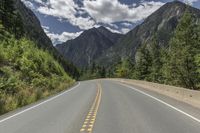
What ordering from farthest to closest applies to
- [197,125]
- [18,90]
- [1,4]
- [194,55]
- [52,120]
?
[1,4], [194,55], [18,90], [52,120], [197,125]

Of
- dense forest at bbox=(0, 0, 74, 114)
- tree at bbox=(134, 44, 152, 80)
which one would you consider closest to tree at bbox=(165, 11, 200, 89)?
dense forest at bbox=(0, 0, 74, 114)

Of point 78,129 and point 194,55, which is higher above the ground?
point 194,55

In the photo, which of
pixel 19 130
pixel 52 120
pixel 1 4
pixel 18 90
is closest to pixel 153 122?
pixel 52 120

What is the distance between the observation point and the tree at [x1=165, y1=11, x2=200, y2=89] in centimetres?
4491

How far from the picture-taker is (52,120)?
444 inches

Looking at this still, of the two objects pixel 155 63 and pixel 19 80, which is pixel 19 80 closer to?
pixel 19 80

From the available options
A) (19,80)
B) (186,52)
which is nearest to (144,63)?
(186,52)

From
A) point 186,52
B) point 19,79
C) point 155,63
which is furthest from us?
point 155,63

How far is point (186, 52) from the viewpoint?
44406 millimetres

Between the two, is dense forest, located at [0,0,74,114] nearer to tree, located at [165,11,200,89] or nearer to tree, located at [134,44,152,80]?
tree, located at [165,11,200,89]

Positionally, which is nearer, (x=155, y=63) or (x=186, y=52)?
(x=186, y=52)

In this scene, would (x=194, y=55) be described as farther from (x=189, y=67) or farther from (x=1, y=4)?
(x=1, y=4)

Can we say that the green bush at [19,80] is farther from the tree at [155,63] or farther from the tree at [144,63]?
the tree at [144,63]

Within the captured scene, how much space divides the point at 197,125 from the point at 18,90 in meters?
13.1
